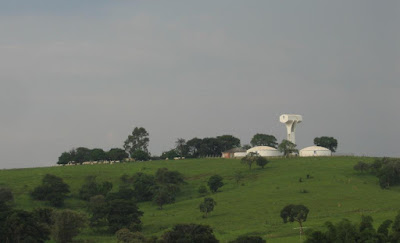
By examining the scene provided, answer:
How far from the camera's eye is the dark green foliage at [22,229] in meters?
79.5

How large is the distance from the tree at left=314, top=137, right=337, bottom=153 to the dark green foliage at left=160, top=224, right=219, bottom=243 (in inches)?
4231

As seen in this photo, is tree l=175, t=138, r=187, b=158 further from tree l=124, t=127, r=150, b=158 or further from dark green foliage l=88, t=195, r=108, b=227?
dark green foliage l=88, t=195, r=108, b=227

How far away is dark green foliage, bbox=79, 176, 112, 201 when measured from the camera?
117688mm

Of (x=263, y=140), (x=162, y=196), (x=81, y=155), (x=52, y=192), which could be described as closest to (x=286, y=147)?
(x=263, y=140)

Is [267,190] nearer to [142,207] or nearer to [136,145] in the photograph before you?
[142,207]

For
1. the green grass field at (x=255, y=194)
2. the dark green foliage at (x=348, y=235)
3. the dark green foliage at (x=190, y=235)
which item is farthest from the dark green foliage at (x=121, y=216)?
the dark green foliage at (x=348, y=235)

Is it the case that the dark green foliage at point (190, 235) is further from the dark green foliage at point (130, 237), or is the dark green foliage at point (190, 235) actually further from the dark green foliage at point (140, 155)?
the dark green foliage at point (140, 155)

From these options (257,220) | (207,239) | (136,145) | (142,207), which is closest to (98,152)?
(136,145)

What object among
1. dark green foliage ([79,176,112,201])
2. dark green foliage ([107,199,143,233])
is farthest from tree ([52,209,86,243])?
dark green foliage ([79,176,112,201])

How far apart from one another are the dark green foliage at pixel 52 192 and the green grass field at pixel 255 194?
1.89 m

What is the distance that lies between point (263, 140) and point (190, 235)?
120536 millimetres

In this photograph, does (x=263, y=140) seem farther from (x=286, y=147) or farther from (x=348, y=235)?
(x=348, y=235)

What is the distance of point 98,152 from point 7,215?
93386 mm

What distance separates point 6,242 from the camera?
8050cm
